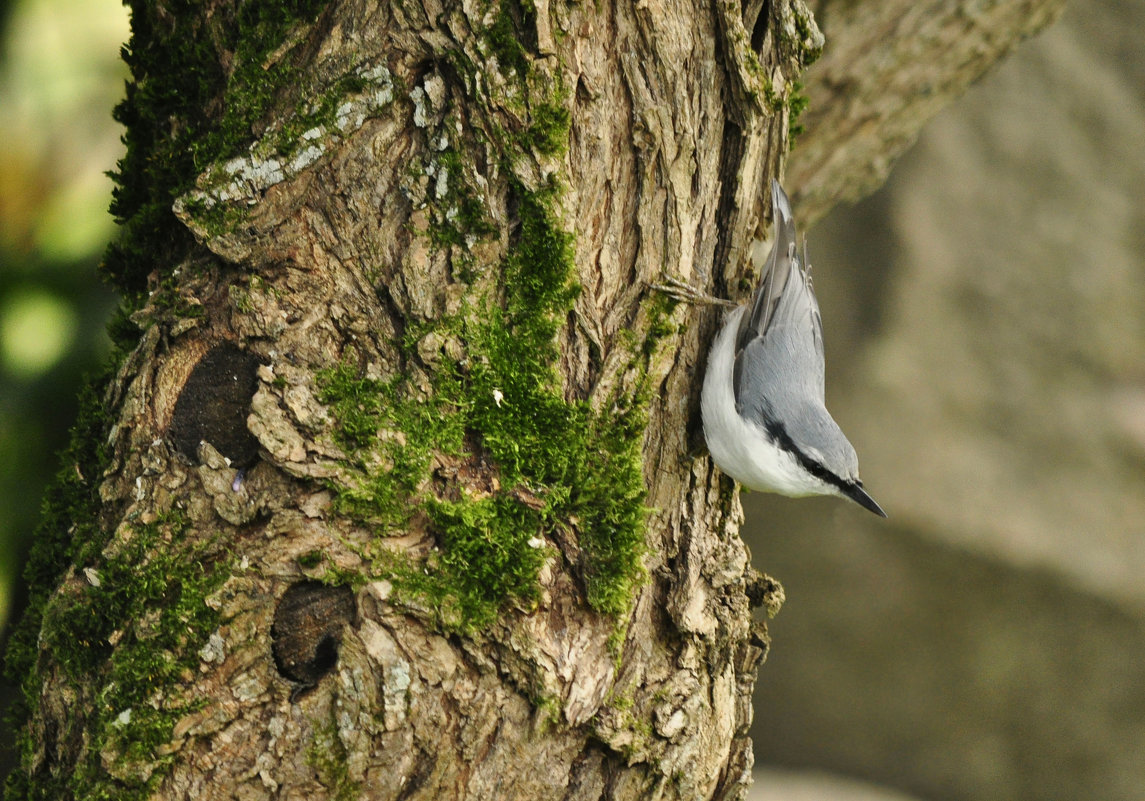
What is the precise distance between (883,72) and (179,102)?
2.09 m

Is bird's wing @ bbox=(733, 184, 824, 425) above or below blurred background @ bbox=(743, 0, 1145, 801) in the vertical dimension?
below

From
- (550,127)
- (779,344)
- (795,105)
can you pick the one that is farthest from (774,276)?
(550,127)

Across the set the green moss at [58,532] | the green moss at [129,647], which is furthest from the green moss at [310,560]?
the green moss at [58,532]

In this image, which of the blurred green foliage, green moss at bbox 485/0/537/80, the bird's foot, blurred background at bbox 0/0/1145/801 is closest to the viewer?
green moss at bbox 485/0/537/80

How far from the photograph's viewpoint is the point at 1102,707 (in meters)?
5.34

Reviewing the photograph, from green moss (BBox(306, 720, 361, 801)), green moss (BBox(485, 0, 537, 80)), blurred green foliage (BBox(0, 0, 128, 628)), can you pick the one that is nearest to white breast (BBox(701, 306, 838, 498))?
green moss (BBox(485, 0, 537, 80))

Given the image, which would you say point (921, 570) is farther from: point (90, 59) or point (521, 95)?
point (90, 59)

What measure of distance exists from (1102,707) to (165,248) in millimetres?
5599

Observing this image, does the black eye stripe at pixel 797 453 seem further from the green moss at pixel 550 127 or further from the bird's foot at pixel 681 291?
the green moss at pixel 550 127

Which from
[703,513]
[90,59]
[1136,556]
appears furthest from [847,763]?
[90,59]

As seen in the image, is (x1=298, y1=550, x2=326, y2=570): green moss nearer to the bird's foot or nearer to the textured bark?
the bird's foot

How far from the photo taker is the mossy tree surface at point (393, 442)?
1.70 m

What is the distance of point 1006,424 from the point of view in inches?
211

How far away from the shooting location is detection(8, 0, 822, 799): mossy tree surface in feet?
5.58
